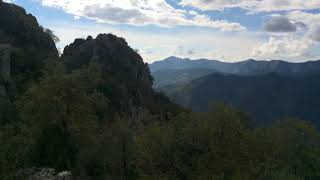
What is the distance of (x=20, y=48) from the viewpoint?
8344cm

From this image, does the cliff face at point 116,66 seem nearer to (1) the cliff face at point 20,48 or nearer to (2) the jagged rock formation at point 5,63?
(1) the cliff face at point 20,48

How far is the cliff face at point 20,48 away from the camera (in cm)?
7169

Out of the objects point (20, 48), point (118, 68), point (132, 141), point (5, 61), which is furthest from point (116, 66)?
point (132, 141)

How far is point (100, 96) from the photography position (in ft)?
243

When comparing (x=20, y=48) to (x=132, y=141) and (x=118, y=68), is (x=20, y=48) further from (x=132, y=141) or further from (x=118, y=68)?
(x=132, y=141)

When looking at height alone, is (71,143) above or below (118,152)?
above

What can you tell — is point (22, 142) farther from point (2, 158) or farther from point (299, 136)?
point (299, 136)

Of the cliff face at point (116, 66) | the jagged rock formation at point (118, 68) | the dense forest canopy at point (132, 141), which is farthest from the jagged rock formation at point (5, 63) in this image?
the cliff face at point (116, 66)

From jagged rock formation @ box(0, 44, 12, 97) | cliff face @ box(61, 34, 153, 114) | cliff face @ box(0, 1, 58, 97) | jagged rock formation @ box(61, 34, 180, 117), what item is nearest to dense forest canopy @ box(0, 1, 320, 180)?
jagged rock formation @ box(0, 44, 12, 97)

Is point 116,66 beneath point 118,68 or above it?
above

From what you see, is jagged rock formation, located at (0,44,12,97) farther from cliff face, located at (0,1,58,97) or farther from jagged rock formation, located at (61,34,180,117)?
jagged rock formation, located at (61,34,180,117)

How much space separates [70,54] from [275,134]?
63263 mm

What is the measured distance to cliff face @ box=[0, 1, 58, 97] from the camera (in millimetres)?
71688

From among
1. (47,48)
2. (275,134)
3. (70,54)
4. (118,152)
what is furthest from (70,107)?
(70,54)
